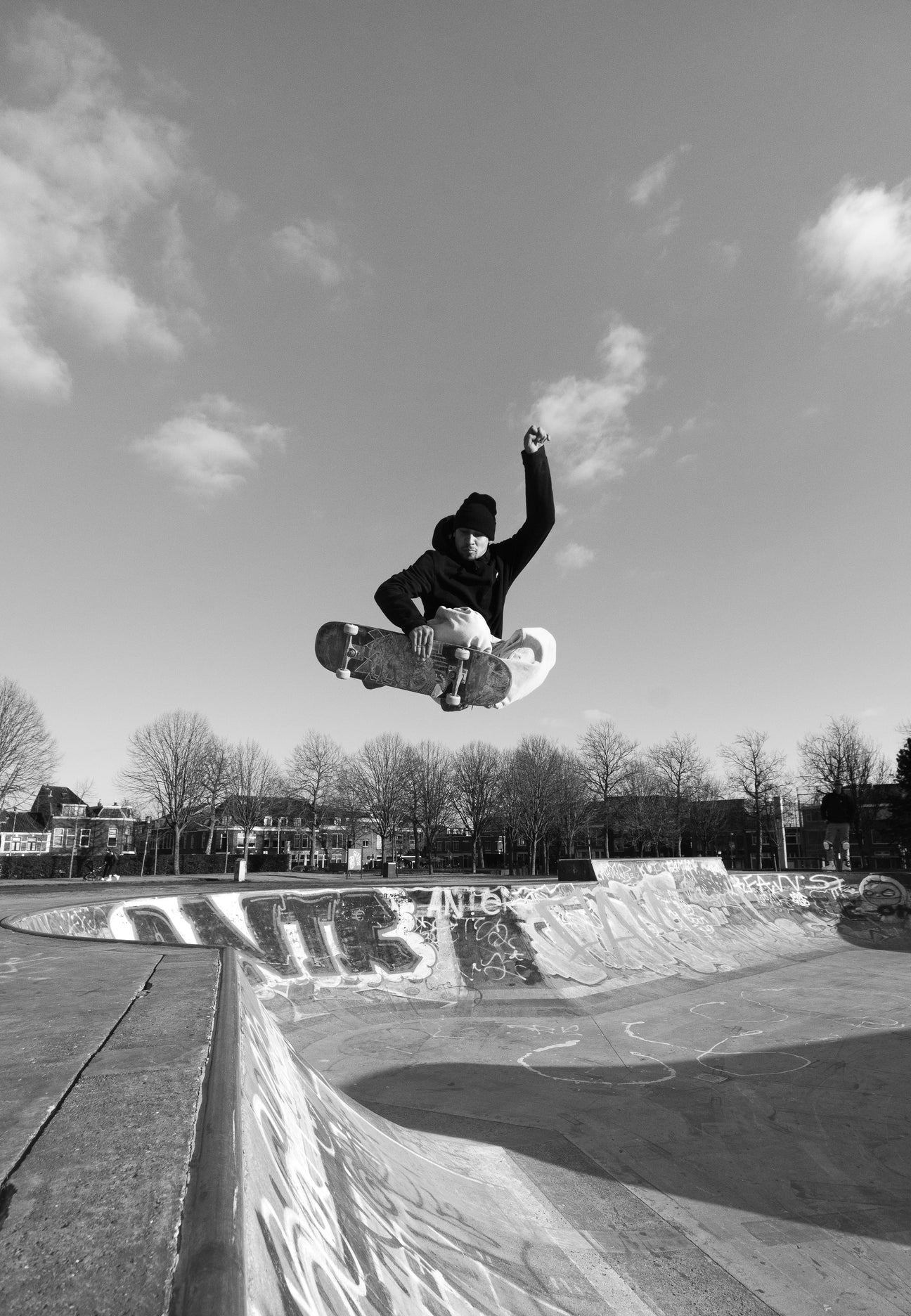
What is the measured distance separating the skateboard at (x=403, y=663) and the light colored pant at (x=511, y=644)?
72 mm

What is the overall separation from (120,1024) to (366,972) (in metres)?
9.67

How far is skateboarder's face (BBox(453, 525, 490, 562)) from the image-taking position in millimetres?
5340

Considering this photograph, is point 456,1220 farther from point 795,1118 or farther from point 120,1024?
point 795,1118

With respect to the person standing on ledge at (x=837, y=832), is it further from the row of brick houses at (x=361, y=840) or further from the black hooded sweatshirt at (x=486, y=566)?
the black hooded sweatshirt at (x=486, y=566)

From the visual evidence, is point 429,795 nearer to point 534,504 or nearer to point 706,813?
point 706,813

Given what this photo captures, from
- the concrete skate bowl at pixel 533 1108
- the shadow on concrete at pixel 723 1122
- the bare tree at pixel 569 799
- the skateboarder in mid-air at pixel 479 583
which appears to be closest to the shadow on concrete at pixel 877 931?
the concrete skate bowl at pixel 533 1108

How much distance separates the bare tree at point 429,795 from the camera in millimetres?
52719

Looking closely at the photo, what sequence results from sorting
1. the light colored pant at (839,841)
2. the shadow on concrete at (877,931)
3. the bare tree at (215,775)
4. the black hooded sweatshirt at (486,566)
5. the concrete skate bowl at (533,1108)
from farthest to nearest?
the bare tree at (215,775) → the light colored pant at (839,841) → the shadow on concrete at (877,931) → the black hooded sweatshirt at (486,566) → the concrete skate bowl at (533,1108)

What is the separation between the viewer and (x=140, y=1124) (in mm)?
1740

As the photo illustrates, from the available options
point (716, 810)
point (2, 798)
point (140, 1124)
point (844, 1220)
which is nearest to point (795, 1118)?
point (844, 1220)

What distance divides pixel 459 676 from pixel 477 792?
162 feet

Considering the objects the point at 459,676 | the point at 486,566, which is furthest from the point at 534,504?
the point at 459,676

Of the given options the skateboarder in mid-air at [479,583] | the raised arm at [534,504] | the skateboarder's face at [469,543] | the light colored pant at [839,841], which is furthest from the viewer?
the light colored pant at [839,841]

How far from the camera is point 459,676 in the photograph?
5.13m
